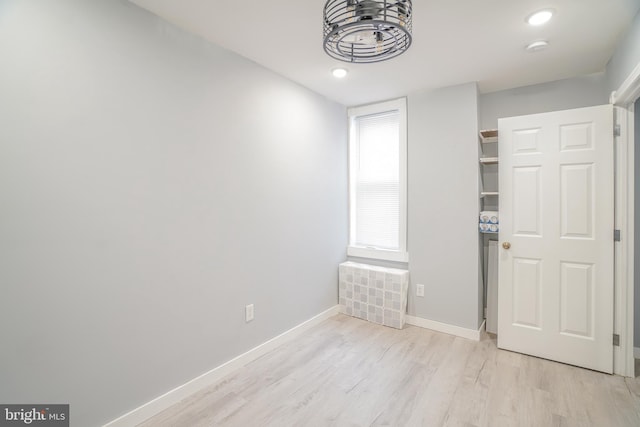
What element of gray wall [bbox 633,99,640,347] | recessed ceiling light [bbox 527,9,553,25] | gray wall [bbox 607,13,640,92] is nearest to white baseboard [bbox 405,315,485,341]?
gray wall [bbox 633,99,640,347]

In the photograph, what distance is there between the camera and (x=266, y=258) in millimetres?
2768

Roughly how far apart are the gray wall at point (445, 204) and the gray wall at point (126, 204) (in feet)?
4.81

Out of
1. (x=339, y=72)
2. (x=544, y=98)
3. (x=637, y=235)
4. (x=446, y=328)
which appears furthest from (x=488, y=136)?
(x=446, y=328)

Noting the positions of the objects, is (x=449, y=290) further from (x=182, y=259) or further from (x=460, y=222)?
(x=182, y=259)

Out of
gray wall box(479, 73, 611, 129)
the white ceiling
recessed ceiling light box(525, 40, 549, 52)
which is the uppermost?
the white ceiling

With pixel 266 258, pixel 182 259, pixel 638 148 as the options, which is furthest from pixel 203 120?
pixel 638 148

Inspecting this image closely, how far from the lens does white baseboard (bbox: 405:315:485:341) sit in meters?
3.02

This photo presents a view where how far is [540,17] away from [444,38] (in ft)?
1.81

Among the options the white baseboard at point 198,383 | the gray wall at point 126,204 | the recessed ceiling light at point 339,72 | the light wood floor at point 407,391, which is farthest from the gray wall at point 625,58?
the white baseboard at point 198,383

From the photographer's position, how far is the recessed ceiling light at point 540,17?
1887mm

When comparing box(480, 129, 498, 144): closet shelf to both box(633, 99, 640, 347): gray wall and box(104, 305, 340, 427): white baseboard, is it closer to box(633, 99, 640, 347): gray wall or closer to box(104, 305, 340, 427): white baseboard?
box(633, 99, 640, 347): gray wall

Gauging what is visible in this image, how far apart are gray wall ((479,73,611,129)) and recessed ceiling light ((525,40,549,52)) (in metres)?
0.83

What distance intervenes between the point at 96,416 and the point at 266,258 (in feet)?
4.85

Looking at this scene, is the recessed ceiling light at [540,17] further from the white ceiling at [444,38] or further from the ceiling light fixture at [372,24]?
the ceiling light fixture at [372,24]
